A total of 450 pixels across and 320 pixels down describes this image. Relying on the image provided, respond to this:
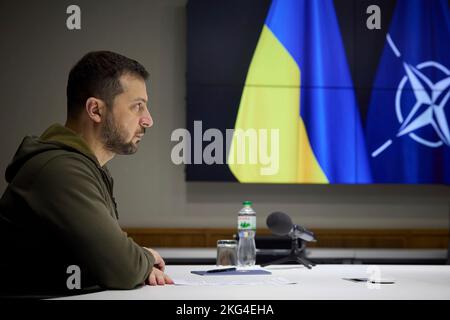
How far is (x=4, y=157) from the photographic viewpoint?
4.96 m

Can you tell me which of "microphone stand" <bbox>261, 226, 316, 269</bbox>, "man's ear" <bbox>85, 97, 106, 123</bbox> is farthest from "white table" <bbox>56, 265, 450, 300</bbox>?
"man's ear" <bbox>85, 97, 106, 123</bbox>

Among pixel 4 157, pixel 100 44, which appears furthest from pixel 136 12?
pixel 4 157

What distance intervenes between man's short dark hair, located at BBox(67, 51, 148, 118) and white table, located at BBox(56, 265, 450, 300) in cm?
59

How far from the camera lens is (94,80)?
1876 millimetres

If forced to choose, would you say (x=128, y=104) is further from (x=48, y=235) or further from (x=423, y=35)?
(x=423, y=35)

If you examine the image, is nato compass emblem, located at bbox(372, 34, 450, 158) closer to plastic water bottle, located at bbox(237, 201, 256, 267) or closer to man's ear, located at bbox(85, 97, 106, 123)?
plastic water bottle, located at bbox(237, 201, 256, 267)

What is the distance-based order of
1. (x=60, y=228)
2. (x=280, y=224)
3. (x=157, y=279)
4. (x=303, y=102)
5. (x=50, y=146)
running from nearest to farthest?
(x=60, y=228) → (x=50, y=146) → (x=157, y=279) → (x=280, y=224) → (x=303, y=102)

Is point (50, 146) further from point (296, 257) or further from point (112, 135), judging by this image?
point (296, 257)

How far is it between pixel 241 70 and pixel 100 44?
3.80 ft

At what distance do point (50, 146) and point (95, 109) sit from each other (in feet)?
0.74

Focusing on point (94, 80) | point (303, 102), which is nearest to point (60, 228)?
point (94, 80)

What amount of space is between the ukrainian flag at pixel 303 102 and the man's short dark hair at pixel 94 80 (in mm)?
2830
